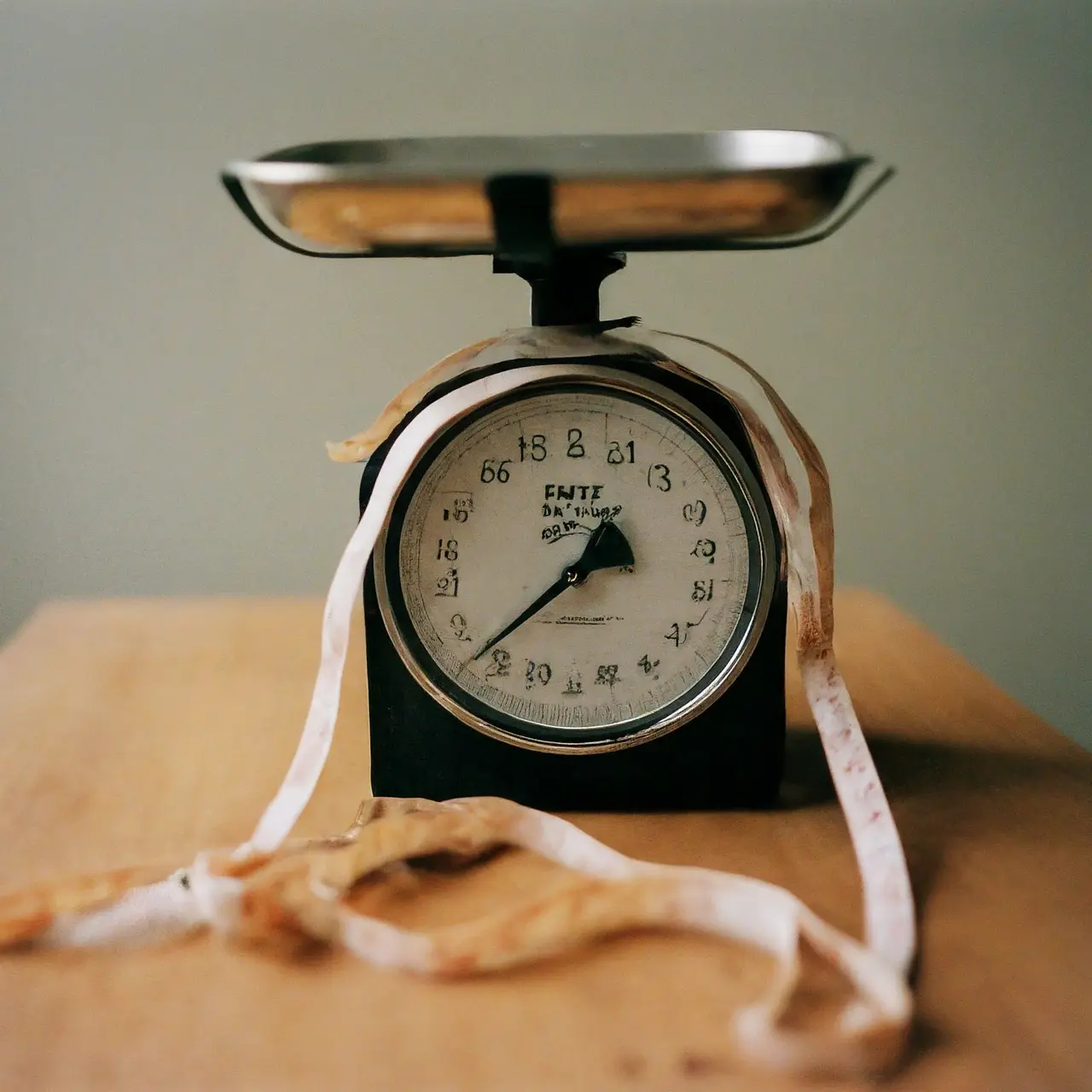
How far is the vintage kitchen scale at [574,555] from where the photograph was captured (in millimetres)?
669

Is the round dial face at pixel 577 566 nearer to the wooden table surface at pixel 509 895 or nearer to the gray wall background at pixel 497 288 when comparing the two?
the wooden table surface at pixel 509 895

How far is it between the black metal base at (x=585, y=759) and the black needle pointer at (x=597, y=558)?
10cm

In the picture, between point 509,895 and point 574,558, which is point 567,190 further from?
point 509,895

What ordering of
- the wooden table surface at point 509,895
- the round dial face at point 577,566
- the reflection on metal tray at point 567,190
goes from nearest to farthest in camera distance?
the wooden table surface at point 509,895 → the reflection on metal tray at point 567,190 → the round dial face at point 577,566

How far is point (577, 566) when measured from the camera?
0.69 m

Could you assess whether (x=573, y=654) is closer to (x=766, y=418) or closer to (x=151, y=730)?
(x=151, y=730)

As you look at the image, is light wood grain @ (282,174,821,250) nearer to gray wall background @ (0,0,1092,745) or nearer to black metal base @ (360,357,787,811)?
black metal base @ (360,357,787,811)

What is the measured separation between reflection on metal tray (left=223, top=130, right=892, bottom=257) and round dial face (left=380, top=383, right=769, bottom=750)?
104 millimetres

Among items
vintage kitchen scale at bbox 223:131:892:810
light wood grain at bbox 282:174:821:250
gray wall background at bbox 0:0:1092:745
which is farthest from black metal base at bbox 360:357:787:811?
gray wall background at bbox 0:0:1092:745

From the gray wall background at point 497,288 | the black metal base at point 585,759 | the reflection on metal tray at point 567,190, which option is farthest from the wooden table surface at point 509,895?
the gray wall background at point 497,288

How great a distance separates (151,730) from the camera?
89cm

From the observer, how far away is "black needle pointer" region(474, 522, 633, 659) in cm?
68

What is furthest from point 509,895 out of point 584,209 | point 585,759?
point 584,209

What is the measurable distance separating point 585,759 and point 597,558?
13 centimetres
